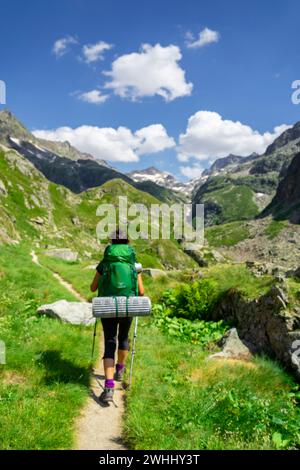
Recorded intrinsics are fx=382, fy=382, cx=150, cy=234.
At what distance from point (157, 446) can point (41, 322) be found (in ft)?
25.7

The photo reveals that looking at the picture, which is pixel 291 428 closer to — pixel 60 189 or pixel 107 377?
pixel 107 377

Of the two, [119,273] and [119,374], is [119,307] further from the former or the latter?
[119,374]

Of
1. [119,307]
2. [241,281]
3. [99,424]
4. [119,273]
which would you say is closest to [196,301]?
[241,281]

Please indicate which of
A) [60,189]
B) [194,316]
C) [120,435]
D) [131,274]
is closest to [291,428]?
[120,435]

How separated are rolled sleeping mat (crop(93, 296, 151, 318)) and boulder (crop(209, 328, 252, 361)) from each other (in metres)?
3.90

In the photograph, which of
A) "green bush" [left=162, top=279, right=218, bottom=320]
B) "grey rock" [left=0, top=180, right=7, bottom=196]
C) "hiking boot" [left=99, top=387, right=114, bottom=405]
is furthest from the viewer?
"grey rock" [left=0, top=180, right=7, bottom=196]

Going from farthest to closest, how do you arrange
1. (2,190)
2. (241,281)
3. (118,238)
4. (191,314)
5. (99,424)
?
(2,190)
(191,314)
(241,281)
(118,238)
(99,424)

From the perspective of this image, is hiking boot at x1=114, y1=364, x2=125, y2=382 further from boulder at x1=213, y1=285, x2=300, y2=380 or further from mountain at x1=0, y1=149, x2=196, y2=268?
mountain at x1=0, y1=149, x2=196, y2=268

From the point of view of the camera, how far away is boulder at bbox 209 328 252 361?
1195 cm

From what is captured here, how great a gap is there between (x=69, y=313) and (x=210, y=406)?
849 centimetres

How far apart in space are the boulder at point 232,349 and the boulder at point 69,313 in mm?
5222

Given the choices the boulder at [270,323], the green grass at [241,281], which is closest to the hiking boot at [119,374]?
the boulder at [270,323]

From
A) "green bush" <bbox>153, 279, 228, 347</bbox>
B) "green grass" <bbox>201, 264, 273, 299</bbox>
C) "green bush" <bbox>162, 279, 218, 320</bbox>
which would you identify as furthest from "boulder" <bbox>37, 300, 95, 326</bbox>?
"green grass" <bbox>201, 264, 273, 299</bbox>

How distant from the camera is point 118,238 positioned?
9758 millimetres
